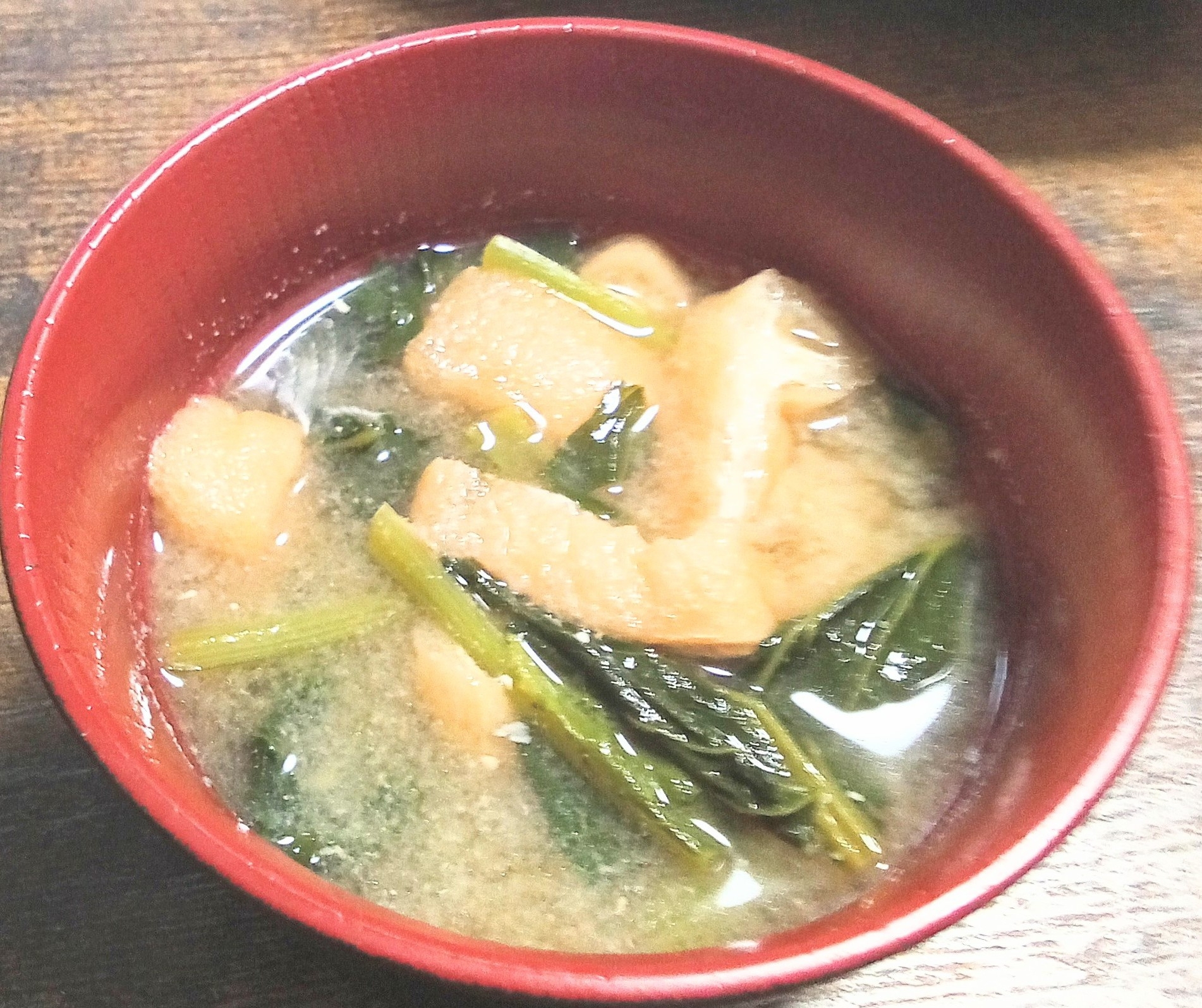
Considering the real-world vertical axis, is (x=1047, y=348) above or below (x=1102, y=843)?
above

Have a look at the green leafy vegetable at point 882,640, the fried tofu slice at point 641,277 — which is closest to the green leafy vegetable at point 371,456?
the fried tofu slice at point 641,277

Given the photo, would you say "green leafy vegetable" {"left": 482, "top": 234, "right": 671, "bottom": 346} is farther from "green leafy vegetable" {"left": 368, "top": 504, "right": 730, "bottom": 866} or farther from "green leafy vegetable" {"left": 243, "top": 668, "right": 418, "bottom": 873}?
"green leafy vegetable" {"left": 243, "top": 668, "right": 418, "bottom": 873}

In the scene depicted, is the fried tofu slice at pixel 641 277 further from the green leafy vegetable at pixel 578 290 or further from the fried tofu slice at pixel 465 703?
the fried tofu slice at pixel 465 703

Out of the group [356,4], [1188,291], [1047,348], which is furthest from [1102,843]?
[356,4]

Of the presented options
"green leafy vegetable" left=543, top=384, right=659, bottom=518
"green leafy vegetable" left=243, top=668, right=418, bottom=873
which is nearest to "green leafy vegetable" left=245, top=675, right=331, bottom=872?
"green leafy vegetable" left=243, top=668, right=418, bottom=873

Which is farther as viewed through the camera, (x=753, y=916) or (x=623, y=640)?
(x=623, y=640)

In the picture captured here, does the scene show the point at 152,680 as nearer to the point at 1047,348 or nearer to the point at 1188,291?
the point at 1047,348

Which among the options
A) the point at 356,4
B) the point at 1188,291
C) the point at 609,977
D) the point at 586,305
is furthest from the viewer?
the point at 356,4
